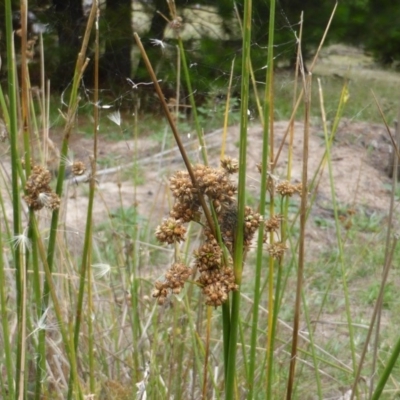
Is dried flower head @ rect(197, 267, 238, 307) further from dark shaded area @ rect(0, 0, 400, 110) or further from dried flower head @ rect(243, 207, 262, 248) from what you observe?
dark shaded area @ rect(0, 0, 400, 110)

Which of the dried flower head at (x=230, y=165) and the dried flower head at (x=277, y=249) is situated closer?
the dried flower head at (x=230, y=165)

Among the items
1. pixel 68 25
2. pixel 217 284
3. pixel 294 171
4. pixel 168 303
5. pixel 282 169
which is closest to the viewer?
pixel 217 284

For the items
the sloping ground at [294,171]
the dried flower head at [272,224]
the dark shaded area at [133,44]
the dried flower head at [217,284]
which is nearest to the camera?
the dried flower head at [217,284]

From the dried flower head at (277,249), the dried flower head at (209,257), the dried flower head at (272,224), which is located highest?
the dried flower head at (209,257)

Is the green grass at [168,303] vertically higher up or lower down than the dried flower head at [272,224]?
lower down

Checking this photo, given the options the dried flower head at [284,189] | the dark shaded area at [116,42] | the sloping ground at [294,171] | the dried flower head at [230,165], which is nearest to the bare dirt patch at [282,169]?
the sloping ground at [294,171]

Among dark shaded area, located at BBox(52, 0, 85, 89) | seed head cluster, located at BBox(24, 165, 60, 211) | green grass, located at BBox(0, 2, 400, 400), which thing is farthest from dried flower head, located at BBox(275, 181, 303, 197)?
dark shaded area, located at BBox(52, 0, 85, 89)

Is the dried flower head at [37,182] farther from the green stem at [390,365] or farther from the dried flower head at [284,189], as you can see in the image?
the green stem at [390,365]

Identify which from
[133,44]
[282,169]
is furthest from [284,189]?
[282,169]

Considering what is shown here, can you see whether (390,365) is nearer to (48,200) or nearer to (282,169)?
(48,200)
